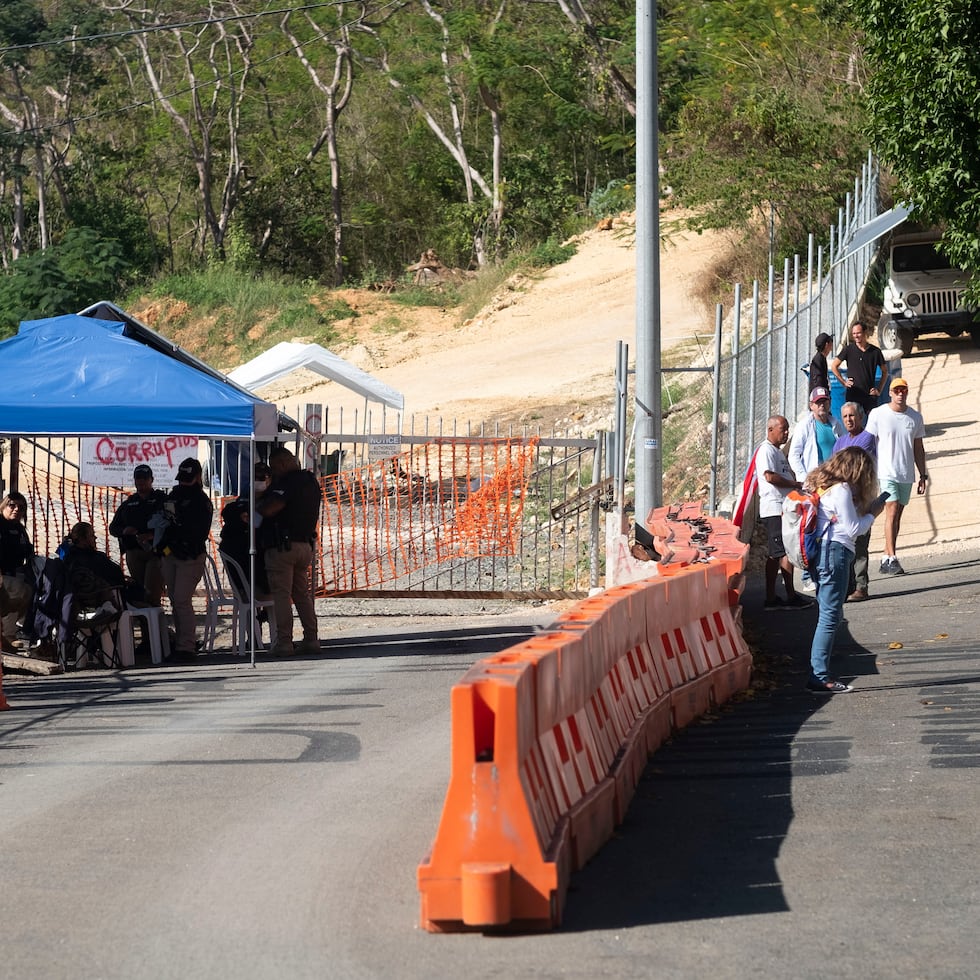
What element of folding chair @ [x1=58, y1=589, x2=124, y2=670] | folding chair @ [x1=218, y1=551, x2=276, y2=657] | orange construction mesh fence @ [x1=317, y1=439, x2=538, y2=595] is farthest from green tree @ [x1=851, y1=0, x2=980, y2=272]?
folding chair @ [x1=58, y1=589, x2=124, y2=670]

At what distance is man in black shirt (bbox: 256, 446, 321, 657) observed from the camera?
13.3 m

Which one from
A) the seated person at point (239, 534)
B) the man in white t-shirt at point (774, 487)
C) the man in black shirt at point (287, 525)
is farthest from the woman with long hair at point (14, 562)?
the man in white t-shirt at point (774, 487)

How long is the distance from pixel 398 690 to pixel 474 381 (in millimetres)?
26525

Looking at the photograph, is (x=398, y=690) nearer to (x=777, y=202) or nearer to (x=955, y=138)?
(x=955, y=138)

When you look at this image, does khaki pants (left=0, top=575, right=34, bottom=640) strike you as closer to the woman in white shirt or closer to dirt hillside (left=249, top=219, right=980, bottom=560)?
the woman in white shirt

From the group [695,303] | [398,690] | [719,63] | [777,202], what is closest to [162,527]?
[398,690]

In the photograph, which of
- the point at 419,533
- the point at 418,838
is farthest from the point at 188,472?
the point at 418,838

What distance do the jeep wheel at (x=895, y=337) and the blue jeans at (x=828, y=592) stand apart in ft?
59.3

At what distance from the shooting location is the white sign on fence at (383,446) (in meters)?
17.4

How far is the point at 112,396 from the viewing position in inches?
500

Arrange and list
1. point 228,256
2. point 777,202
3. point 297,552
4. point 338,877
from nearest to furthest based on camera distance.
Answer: point 338,877 → point 297,552 → point 777,202 → point 228,256

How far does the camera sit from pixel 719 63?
43.7 meters

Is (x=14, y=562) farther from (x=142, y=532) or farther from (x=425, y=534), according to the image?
(x=425, y=534)

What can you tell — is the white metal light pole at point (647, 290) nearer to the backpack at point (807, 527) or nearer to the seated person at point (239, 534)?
the seated person at point (239, 534)
